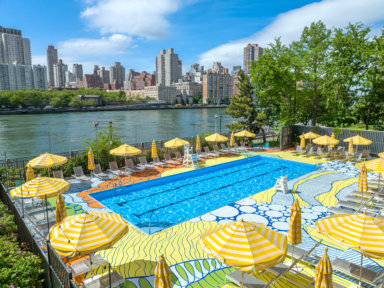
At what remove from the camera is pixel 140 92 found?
197500 millimetres

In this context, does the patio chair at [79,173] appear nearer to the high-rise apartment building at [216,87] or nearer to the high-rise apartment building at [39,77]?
the high-rise apartment building at [216,87]

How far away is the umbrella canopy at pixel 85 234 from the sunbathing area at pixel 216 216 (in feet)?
0.09

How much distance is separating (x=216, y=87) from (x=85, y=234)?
17669 centimetres

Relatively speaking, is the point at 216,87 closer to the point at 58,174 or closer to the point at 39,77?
the point at 39,77

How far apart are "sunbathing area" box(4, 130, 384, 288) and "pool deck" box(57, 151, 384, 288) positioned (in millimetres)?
36

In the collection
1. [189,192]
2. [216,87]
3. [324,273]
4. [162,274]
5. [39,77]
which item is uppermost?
[39,77]

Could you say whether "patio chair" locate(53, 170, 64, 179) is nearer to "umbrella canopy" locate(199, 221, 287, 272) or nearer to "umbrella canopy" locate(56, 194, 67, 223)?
"umbrella canopy" locate(56, 194, 67, 223)

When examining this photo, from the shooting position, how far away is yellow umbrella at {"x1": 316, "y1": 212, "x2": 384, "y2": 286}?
525cm

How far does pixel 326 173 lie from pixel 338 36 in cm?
1439

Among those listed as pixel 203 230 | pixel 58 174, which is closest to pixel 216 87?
pixel 58 174

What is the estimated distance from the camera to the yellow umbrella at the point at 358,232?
5246mm

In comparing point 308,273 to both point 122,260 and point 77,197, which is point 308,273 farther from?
point 77,197

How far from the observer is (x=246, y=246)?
4949mm

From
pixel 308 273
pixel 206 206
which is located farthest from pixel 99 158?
pixel 308 273
